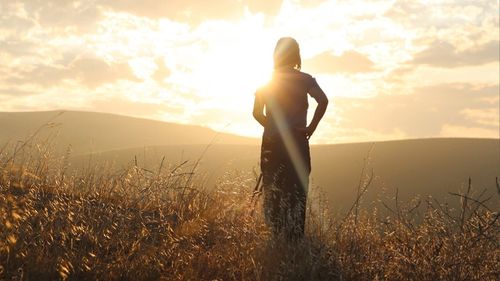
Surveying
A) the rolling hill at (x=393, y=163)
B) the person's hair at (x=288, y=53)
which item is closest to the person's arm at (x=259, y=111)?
the person's hair at (x=288, y=53)

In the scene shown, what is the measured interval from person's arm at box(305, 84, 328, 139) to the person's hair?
0.38 m

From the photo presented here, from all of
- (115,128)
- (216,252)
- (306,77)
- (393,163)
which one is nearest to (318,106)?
(306,77)

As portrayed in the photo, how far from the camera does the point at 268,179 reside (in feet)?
18.8

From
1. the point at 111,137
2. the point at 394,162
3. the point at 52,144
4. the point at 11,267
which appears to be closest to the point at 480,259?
the point at 11,267

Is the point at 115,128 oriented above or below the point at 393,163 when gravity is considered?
above

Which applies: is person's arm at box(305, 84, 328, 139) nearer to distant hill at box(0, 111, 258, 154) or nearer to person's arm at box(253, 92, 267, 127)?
person's arm at box(253, 92, 267, 127)

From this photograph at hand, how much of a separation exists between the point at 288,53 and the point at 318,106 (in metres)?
0.70

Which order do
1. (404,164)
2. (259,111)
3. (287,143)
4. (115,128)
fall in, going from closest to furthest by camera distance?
Answer: 1. (287,143)
2. (259,111)
3. (404,164)
4. (115,128)

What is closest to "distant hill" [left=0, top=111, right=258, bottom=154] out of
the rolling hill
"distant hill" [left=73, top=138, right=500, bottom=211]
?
the rolling hill

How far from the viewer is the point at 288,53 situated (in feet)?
18.6

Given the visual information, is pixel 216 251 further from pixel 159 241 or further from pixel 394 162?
pixel 394 162

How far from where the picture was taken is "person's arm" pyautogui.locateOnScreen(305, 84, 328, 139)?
17.7 ft

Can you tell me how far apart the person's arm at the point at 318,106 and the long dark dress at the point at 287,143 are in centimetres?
4

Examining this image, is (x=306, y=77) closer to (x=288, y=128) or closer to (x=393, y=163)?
(x=288, y=128)
